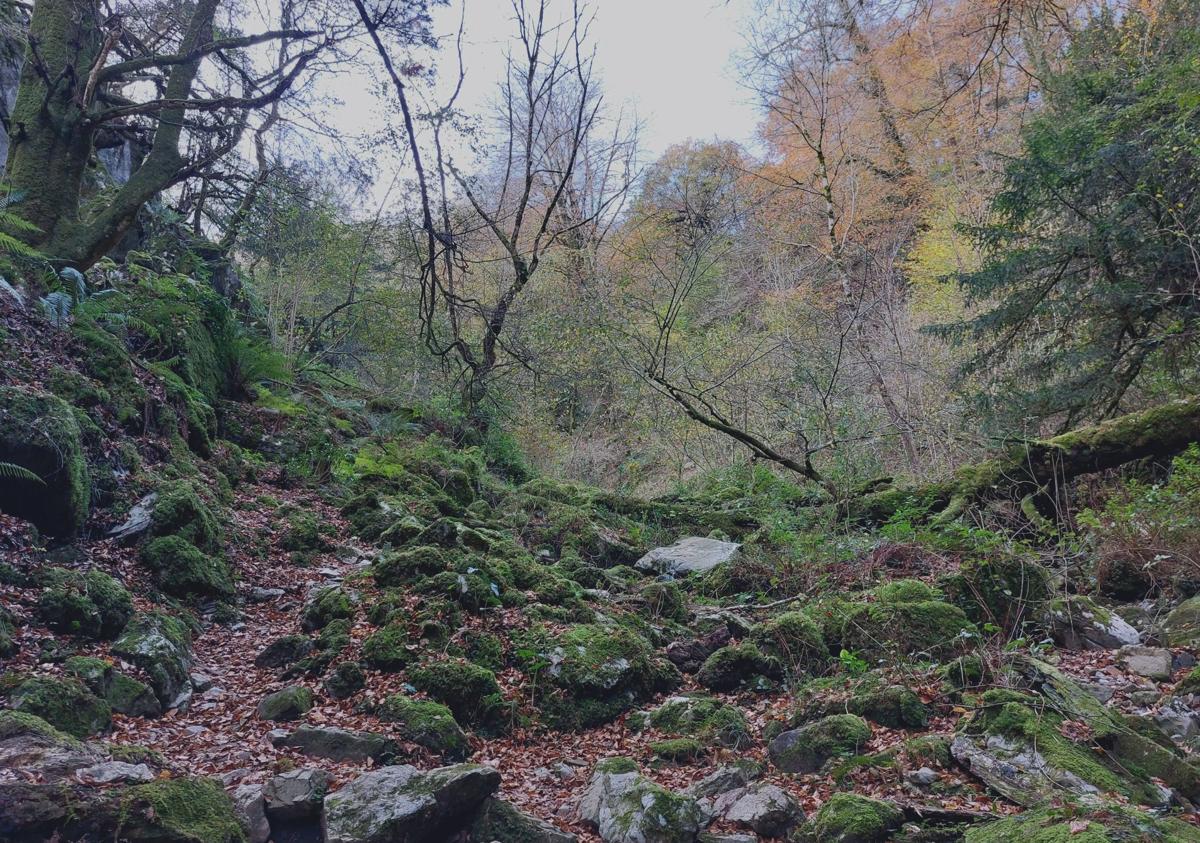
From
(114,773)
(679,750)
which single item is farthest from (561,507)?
(114,773)

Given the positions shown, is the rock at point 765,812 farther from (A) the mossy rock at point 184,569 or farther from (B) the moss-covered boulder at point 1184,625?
(A) the mossy rock at point 184,569

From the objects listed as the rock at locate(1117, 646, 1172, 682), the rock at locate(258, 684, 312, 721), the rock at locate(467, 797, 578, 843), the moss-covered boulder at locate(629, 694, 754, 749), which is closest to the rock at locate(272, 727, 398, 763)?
the rock at locate(258, 684, 312, 721)

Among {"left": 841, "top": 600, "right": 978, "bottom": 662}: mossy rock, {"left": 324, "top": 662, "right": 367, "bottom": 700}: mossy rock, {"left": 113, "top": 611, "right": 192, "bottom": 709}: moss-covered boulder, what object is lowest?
{"left": 841, "top": 600, "right": 978, "bottom": 662}: mossy rock

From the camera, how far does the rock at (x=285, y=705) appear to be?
3.79 m

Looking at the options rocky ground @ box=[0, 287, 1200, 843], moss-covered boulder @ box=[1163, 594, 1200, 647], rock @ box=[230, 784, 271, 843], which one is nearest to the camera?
rock @ box=[230, 784, 271, 843]

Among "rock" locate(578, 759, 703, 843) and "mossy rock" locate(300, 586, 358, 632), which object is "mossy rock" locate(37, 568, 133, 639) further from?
"rock" locate(578, 759, 703, 843)

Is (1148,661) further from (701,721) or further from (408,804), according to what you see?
(408,804)

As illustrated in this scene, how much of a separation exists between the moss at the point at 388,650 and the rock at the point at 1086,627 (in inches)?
165

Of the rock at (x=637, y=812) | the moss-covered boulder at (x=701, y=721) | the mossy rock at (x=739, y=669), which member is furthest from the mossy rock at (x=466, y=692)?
the mossy rock at (x=739, y=669)

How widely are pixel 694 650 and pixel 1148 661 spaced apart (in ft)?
9.00

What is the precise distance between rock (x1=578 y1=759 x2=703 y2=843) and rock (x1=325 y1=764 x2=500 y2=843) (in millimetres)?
499

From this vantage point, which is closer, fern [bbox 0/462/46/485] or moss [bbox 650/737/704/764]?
moss [bbox 650/737/704/764]

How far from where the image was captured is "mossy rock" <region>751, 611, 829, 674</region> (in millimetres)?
4773

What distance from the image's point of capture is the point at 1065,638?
4582mm
